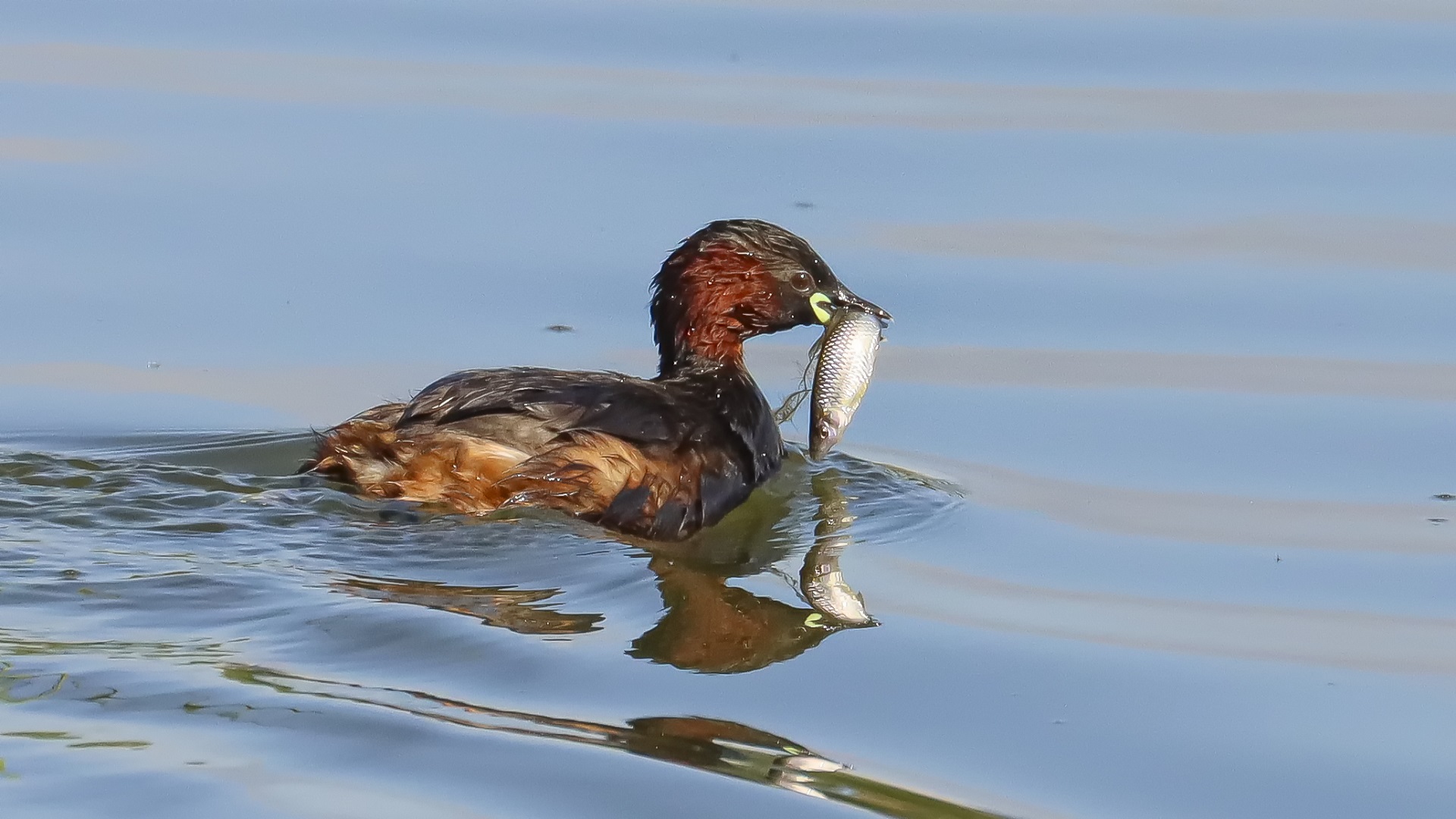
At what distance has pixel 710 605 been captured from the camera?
22.6ft

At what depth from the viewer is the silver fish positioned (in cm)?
830

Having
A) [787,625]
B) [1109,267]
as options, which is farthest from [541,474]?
[1109,267]

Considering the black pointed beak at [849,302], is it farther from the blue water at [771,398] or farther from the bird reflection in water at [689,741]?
the bird reflection in water at [689,741]

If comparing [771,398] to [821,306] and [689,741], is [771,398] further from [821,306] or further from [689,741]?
[689,741]

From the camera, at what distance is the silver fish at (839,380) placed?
8297 mm

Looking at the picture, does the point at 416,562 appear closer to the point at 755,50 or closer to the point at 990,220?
the point at 990,220

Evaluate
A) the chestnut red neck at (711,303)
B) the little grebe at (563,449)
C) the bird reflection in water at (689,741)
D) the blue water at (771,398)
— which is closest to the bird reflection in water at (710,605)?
the blue water at (771,398)

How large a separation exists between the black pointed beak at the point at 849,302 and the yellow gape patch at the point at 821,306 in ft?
0.09

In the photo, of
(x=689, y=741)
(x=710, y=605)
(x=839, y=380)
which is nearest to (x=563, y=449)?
(x=710, y=605)

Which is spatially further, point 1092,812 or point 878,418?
point 878,418

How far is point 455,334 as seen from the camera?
9570mm

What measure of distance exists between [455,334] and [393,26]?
169 inches

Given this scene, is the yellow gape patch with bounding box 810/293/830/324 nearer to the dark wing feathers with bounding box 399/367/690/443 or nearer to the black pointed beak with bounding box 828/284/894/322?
the black pointed beak with bounding box 828/284/894/322

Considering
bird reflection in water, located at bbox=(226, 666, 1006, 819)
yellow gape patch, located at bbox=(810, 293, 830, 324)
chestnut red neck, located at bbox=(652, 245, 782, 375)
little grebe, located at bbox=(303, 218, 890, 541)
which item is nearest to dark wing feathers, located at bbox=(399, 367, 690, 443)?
little grebe, located at bbox=(303, 218, 890, 541)
